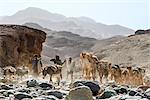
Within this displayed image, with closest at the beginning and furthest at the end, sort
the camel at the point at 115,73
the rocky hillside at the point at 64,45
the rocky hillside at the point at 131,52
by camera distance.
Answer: the camel at the point at 115,73 → the rocky hillside at the point at 131,52 → the rocky hillside at the point at 64,45

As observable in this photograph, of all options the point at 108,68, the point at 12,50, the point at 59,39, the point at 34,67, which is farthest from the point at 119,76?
the point at 59,39

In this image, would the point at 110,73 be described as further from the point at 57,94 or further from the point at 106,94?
the point at 57,94

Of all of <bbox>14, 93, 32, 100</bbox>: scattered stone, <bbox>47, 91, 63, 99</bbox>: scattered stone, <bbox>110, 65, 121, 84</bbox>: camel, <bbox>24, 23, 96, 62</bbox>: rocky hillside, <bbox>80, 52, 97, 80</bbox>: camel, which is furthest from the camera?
<bbox>24, 23, 96, 62</bbox>: rocky hillside

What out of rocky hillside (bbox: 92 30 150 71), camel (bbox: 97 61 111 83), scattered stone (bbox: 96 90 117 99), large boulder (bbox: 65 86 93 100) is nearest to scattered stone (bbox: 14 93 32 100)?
large boulder (bbox: 65 86 93 100)

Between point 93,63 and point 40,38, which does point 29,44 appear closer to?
point 40,38

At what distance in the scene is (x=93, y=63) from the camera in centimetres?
2647

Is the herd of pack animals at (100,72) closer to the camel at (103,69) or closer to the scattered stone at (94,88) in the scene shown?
the camel at (103,69)

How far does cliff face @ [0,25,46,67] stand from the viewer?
131 ft

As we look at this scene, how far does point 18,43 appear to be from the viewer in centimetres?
4219

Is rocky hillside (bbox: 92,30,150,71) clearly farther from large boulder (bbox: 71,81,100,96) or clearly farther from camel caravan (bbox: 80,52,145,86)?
large boulder (bbox: 71,81,100,96)

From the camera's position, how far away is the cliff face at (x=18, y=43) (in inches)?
1572

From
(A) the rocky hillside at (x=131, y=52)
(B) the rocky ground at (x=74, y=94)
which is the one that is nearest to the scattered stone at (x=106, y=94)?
(B) the rocky ground at (x=74, y=94)

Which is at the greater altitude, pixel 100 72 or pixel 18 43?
pixel 18 43

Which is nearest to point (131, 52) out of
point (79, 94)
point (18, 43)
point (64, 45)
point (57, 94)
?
point (18, 43)
